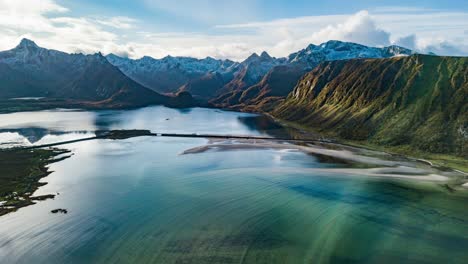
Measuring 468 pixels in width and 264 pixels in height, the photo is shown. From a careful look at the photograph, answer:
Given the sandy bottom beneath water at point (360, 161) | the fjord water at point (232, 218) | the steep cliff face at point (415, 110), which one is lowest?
the fjord water at point (232, 218)

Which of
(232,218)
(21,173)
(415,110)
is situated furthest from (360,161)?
(21,173)

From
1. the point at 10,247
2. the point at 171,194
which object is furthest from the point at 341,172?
the point at 10,247

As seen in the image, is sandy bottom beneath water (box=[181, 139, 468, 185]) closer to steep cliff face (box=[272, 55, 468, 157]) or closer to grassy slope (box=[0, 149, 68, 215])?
steep cliff face (box=[272, 55, 468, 157])

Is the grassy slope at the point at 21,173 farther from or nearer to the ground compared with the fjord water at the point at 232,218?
nearer to the ground

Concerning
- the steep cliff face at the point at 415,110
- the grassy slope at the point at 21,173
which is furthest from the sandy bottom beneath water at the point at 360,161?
the grassy slope at the point at 21,173

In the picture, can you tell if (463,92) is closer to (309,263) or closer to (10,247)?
(309,263)

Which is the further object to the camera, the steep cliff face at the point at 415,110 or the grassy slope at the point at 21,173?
the steep cliff face at the point at 415,110

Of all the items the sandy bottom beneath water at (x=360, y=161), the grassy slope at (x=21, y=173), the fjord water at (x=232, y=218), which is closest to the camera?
the fjord water at (x=232, y=218)

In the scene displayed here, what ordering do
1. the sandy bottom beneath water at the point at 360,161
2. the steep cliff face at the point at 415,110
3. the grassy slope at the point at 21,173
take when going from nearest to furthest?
the grassy slope at the point at 21,173 → the sandy bottom beneath water at the point at 360,161 → the steep cliff face at the point at 415,110

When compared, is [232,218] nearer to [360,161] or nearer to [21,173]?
[21,173]

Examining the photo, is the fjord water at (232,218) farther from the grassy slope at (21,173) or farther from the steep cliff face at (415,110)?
the steep cliff face at (415,110)
